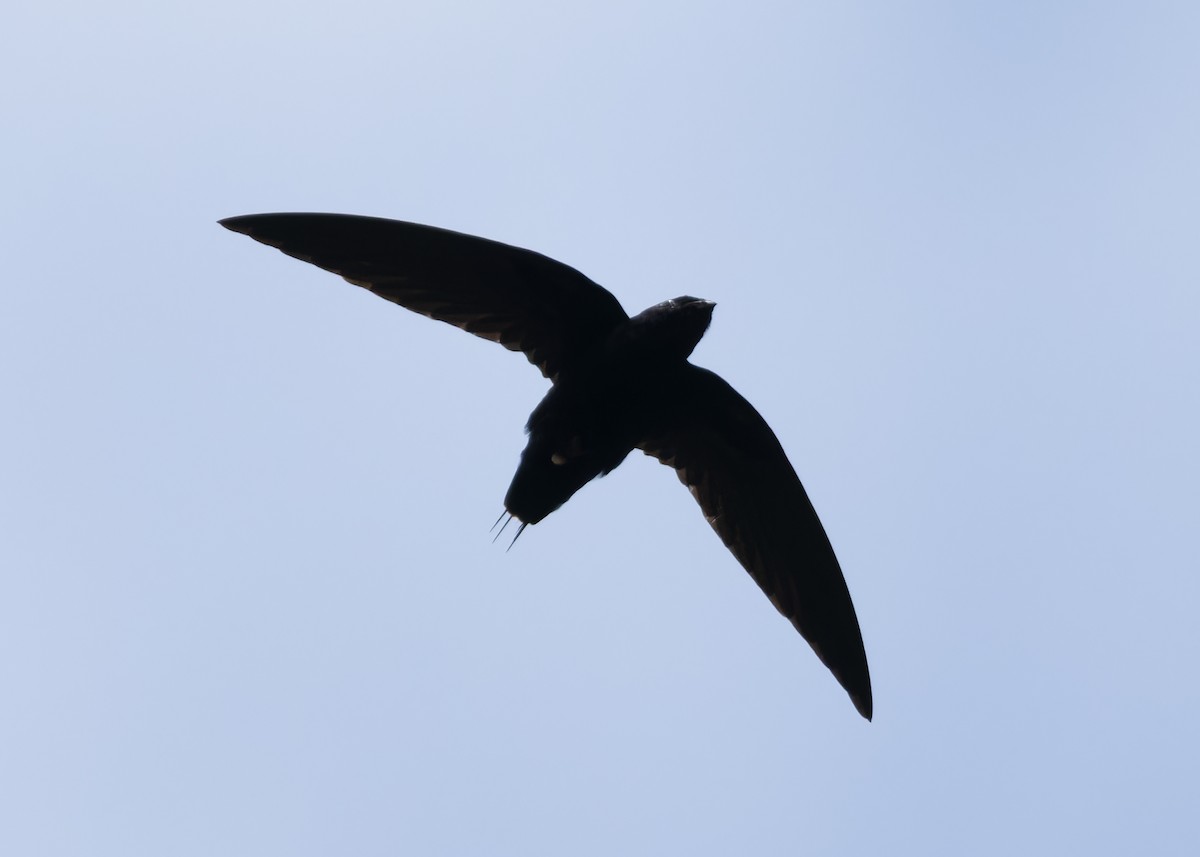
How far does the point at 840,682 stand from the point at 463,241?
13.3ft

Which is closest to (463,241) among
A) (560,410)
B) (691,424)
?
(560,410)

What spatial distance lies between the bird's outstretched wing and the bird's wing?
1047 mm

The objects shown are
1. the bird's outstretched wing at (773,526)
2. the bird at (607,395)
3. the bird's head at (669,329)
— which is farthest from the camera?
the bird's outstretched wing at (773,526)

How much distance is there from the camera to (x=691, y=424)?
955 cm

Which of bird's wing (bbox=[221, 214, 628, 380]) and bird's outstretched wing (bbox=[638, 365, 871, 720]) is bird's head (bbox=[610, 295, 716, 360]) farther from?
bird's outstretched wing (bbox=[638, 365, 871, 720])

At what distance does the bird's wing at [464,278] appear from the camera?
8891 mm

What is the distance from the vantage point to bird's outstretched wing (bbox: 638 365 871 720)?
9648 mm

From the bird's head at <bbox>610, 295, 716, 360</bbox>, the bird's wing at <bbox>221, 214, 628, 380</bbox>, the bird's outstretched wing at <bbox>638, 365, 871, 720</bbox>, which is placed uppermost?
the bird's wing at <bbox>221, 214, 628, 380</bbox>

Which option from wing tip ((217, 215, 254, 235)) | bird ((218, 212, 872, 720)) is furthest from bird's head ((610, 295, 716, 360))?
wing tip ((217, 215, 254, 235))

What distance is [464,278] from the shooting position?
9203 mm

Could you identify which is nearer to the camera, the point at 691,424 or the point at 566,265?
the point at 566,265

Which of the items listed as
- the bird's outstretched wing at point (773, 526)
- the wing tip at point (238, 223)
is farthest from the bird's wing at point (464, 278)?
the bird's outstretched wing at point (773, 526)

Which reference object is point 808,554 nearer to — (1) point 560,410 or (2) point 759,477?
(2) point 759,477

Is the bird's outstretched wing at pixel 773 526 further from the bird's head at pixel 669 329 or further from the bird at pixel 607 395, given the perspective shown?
the bird's head at pixel 669 329
